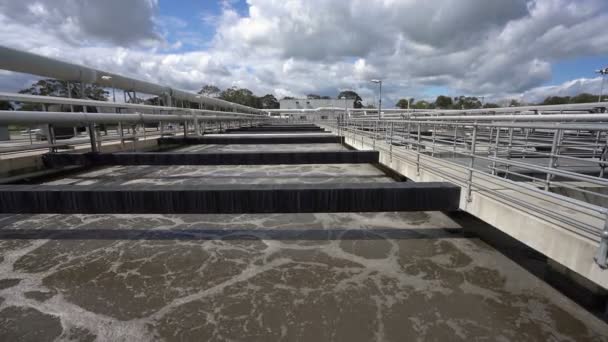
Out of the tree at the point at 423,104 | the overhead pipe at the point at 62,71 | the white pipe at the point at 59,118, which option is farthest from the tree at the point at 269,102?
the white pipe at the point at 59,118

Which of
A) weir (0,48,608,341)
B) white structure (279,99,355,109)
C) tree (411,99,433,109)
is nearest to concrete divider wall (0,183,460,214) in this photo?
weir (0,48,608,341)

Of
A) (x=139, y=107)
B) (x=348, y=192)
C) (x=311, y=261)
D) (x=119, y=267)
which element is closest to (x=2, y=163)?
(x=139, y=107)

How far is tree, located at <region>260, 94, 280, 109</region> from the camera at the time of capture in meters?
97.2

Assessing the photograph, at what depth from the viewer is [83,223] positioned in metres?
5.27

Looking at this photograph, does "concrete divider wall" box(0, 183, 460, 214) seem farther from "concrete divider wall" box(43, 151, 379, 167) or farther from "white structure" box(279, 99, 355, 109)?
"white structure" box(279, 99, 355, 109)

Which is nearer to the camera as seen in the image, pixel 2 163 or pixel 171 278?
pixel 171 278

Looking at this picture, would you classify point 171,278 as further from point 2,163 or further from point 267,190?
point 2,163

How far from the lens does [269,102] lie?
106m

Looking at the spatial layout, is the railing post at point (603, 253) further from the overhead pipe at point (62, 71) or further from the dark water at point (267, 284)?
the overhead pipe at point (62, 71)

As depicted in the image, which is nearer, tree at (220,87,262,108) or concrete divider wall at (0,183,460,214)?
concrete divider wall at (0,183,460,214)

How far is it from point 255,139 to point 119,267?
8.85 meters

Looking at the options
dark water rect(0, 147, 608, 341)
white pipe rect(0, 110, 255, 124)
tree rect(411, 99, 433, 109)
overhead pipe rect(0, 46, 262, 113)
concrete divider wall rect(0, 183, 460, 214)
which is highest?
tree rect(411, 99, 433, 109)

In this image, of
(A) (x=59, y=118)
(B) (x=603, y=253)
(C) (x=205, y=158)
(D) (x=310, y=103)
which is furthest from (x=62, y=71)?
(D) (x=310, y=103)

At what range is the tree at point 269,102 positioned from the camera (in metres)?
97.2
